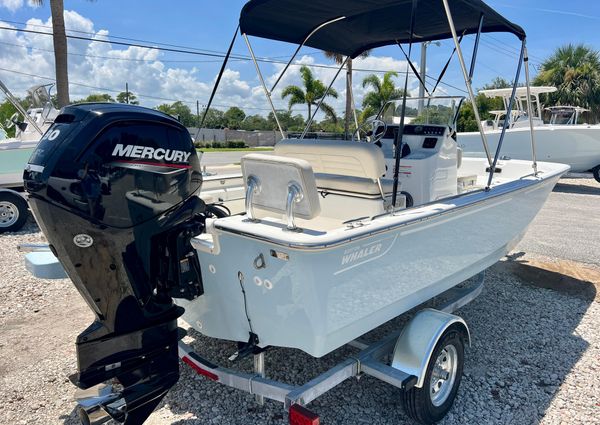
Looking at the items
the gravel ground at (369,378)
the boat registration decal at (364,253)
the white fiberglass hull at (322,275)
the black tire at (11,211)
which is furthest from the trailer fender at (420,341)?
the black tire at (11,211)

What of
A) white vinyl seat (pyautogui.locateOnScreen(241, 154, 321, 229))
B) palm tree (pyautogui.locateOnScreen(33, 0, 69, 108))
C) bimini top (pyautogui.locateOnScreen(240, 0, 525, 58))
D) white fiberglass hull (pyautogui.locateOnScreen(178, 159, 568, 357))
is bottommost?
white fiberglass hull (pyautogui.locateOnScreen(178, 159, 568, 357))

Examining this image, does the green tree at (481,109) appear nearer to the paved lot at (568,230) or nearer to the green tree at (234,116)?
the paved lot at (568,230)

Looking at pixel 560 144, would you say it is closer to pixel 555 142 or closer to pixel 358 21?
pixel 555 142

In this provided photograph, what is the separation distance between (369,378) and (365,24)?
10.8ft

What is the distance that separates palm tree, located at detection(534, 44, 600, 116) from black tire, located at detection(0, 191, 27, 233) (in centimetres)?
2640

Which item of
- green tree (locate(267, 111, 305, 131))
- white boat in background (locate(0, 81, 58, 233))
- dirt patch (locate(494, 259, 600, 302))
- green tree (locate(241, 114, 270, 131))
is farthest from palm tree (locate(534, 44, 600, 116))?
green tree (locate(241, 114, 270, 131))

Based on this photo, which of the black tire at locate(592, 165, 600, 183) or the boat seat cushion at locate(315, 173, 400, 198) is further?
the black tire at locate(592, 165, 600, 183)

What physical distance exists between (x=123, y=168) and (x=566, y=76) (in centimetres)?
2840

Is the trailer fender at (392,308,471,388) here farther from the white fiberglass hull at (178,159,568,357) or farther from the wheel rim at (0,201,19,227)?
the wheel rim at (0,201,19,227)

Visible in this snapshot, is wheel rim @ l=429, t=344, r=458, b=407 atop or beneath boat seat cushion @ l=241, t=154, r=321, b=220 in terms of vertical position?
beneath

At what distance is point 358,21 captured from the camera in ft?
14.2

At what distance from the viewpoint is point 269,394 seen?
2250 mm

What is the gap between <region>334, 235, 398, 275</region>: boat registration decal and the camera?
211 cm

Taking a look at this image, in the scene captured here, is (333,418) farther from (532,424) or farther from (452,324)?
(532,424)
